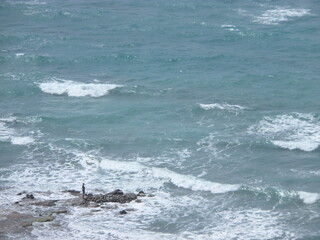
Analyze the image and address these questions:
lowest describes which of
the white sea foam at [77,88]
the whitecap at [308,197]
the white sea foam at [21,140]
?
the whitecap at [308,197]

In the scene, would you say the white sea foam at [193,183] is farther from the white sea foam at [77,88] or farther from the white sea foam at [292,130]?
the white sea foam at [77,88]

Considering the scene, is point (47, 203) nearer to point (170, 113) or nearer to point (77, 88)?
point (170, 113)

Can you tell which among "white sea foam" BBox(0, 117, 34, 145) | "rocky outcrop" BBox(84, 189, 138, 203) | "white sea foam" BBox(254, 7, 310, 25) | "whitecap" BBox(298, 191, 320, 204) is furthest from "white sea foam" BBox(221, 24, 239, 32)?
"rocky outcrop" BBox(84, 189, 138, 203)

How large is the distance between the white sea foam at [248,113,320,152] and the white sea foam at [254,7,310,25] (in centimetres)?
2877

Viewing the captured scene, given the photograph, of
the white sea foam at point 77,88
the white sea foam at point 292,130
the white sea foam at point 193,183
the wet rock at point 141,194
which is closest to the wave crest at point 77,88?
the white sea foam at point 77,88

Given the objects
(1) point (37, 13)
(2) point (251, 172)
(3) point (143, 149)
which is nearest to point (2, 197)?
(3) point (143, 149)

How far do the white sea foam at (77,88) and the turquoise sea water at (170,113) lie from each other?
0.23m

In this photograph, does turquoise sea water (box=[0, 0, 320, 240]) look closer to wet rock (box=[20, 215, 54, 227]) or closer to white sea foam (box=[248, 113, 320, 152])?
white sea foam (box=[248, 113, 320, 152])

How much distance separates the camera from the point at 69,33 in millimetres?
91812

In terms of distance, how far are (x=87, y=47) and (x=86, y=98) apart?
1507cm

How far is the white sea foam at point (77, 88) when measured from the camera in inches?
2904

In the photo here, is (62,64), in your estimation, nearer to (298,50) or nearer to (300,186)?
(298,50)

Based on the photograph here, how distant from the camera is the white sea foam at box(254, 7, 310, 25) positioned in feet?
303

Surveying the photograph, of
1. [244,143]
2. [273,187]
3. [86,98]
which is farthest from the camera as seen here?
[86,98]
